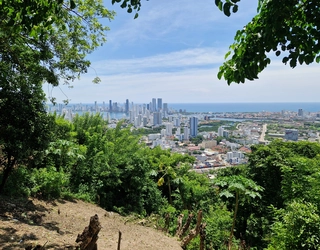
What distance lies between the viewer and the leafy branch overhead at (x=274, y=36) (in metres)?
1.74

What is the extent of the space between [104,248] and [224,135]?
38.4 metres

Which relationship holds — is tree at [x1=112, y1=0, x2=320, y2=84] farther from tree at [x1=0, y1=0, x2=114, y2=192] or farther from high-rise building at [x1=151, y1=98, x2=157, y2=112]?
high-rise building at [x1=151, y1=98, x2=157, y2=112]

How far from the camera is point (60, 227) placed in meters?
5.05

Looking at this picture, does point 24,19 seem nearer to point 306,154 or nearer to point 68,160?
point 68,160

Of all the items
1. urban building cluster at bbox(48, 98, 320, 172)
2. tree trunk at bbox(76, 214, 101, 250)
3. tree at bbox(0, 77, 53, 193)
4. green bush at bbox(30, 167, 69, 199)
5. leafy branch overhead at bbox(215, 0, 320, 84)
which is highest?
leafy branch overhead at bbox(215, 0, 320, 84)

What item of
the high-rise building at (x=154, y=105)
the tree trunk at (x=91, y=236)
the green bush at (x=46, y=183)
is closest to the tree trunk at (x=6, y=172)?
the green bush at (x=46, y=183)

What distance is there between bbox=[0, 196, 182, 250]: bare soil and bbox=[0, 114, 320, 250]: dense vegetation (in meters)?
0.54

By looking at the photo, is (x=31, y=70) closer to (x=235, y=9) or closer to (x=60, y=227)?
(x=60, y=227)

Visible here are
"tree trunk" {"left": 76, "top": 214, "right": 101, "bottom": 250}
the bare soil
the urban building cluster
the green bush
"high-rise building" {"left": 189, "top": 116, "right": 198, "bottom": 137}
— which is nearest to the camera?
"tree trunk" {"left": 76, "top": 214, "right": 101, "bottom": 250}

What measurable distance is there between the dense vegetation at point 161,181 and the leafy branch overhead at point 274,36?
2.94 meters

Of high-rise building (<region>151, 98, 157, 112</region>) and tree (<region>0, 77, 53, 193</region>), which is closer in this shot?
tree (<region>0, 77, 53, 193</region>)

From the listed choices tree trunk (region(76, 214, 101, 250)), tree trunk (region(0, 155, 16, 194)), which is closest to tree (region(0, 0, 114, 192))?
tree trunk (region(0, 155, 16, 194))

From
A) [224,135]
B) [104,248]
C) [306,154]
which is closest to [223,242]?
[104,248]

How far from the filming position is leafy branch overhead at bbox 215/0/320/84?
174 cm
